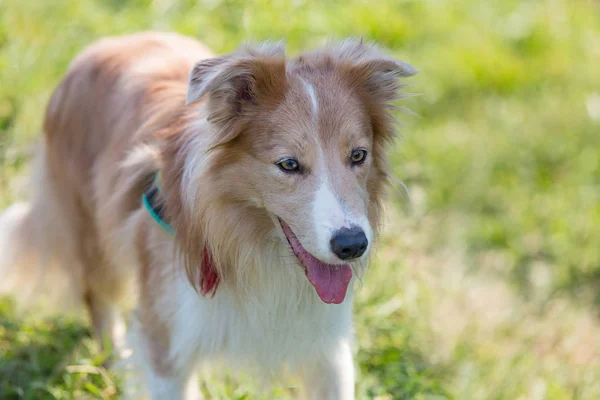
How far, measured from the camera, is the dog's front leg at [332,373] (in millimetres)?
3311

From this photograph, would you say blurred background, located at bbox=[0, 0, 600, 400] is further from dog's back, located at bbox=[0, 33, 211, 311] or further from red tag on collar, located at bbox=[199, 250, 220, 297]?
red tag on collar, located at bbox=[199, 250, 220, 297]

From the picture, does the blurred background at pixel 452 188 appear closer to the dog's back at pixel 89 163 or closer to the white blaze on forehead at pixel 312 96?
the dog's back at pixel 89 163

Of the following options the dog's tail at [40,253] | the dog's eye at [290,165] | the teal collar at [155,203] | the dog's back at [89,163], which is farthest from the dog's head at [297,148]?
the dog's tail at [40,253]

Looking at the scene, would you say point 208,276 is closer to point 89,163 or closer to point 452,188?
point 89,163

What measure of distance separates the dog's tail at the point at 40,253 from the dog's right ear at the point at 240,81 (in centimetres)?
171

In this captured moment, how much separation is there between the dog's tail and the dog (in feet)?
1.71

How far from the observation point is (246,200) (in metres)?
2.97

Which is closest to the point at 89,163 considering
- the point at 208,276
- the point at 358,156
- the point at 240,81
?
the point at 208,276

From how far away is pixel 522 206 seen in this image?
19.3 feet

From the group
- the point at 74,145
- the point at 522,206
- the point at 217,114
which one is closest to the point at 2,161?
the point at 74,145

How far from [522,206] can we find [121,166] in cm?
345

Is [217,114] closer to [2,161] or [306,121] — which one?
[306,121]

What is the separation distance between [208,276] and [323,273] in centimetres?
48

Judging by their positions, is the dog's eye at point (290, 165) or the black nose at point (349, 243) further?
the dog's eye at point (290, 165)
